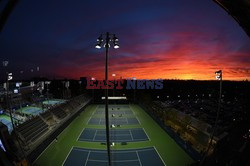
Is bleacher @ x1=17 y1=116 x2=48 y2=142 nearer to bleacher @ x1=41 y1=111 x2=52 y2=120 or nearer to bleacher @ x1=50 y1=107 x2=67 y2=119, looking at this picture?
bleacher @ x1=41 y1=111 x2=52 y2=120

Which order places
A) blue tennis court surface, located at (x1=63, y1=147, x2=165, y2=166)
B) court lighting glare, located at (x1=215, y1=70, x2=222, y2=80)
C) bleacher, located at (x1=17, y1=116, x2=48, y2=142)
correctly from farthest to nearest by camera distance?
1. bleacher, located at (x1=17, y1=116, x2=48, y2=142)
2. blue tennis court surface, located at (x1=63, y1=147, x2=165, y2=166)
3. court lighting glare, located at (x1=215, y1=70, x2=222, y2=80)

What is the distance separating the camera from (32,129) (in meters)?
20.2

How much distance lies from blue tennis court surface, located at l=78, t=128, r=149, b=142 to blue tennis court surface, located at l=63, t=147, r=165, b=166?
3.06 m

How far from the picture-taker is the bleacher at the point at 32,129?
60.3 feet

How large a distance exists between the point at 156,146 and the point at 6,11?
18.6m

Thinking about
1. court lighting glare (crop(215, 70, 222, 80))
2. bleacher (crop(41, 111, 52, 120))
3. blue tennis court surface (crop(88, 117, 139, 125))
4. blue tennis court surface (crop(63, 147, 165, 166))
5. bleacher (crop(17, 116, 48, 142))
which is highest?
court lighting glare (crop(215, 70, 222, 80))

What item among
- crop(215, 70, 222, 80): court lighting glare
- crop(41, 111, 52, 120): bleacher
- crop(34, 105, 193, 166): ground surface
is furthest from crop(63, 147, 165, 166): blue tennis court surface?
crop(215, 70, 222, 80): court lighting glare

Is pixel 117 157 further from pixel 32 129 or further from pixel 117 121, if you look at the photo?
pixel 117 121

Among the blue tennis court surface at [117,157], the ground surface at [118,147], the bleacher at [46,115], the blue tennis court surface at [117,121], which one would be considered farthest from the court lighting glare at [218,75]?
the bleacher at [46,115]

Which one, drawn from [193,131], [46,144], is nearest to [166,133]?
[193,131]

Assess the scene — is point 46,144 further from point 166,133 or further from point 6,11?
point 6,11

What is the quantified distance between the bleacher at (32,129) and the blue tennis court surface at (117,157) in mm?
4751

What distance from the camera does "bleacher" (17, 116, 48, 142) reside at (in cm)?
1839

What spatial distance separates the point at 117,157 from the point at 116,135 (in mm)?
6423
